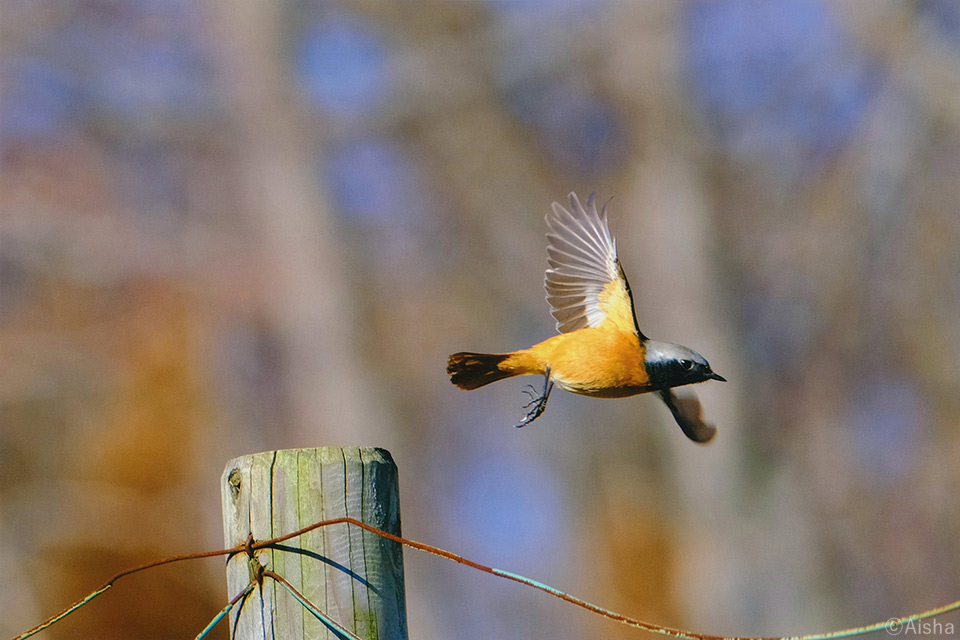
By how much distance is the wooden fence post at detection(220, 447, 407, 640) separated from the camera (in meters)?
2.28

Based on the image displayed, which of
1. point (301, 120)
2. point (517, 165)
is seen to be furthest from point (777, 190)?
point (301, 120)

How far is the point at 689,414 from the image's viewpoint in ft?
13.8

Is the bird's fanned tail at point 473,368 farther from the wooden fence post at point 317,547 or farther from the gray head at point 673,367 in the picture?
the wooden fence post at point 317,547

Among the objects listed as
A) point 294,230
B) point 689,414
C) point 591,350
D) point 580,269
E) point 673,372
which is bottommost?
point 689,414

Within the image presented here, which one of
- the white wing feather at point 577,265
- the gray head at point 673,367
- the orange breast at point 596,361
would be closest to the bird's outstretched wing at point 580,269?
the white wing feather at point 577,265

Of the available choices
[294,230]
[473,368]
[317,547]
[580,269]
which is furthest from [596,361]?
[294,230]

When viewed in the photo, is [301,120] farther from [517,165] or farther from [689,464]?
[689,464]

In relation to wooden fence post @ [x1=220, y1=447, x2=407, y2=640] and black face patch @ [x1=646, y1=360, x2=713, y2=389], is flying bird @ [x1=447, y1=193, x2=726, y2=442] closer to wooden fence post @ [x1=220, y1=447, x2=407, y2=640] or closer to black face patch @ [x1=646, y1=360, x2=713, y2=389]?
black face patch @ [x1=646, y1=360, x2=713, y2=389]

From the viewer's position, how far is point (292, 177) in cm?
1012

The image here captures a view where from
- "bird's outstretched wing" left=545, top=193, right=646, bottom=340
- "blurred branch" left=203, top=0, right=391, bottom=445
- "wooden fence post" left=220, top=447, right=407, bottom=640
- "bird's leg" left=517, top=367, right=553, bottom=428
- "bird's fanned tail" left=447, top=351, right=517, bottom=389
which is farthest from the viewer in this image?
"blurred branch" left=203, top=0, right=391, bottom=445

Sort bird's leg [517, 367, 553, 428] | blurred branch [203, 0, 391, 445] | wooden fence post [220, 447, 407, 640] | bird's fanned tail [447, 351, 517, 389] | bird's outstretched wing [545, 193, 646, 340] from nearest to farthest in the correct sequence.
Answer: wooden fence post [220, 447, 407, 640] < bird's leg [517, 367, 553, 428] < bird's fanned tail [447, 351, 517, 389] < bird's outstretched wing [545, 193, 646, 340] < blurred branch [203, 0, 391, 445]

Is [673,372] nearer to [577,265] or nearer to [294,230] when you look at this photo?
[577,265]

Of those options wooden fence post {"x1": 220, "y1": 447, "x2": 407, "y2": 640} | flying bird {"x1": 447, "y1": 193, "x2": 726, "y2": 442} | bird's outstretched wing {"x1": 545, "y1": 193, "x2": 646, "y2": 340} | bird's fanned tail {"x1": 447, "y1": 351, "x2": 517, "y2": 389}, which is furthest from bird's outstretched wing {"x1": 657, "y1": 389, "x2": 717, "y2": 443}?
wooden fence post {"x1": 220, "y1": 447, "x2": 407, "y2": 640}

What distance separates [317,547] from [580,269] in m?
2.08
